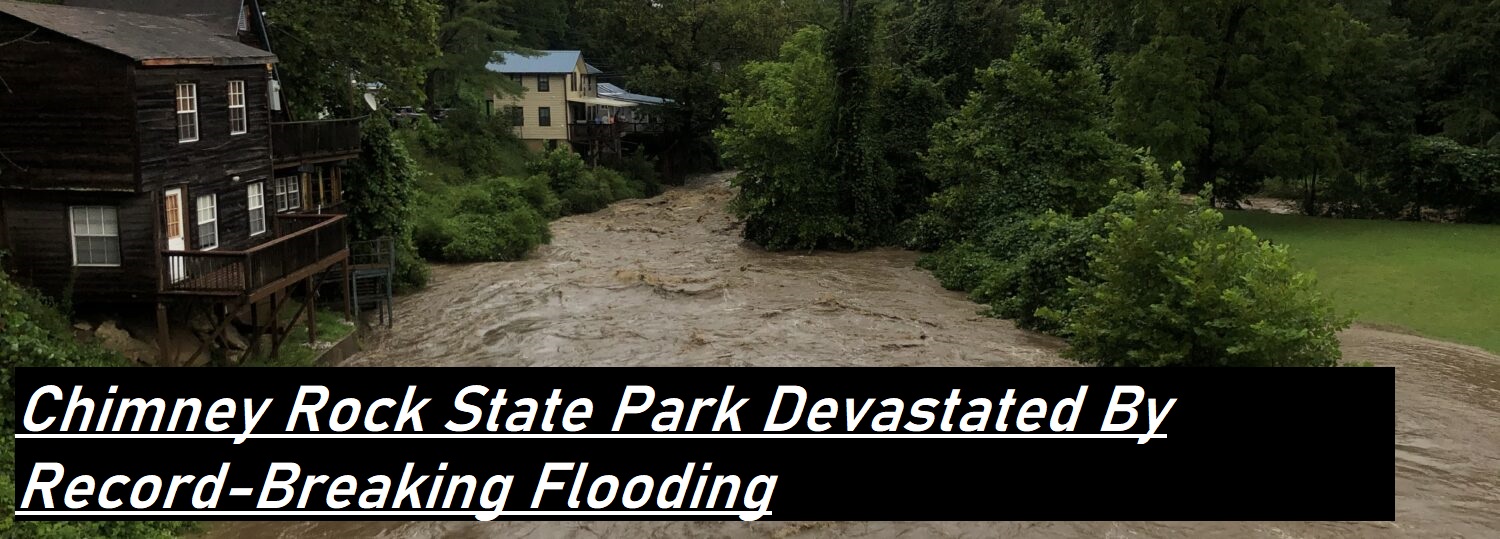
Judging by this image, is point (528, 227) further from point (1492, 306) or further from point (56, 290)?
point (1492, 306)

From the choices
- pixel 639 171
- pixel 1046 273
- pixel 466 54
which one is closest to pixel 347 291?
pixel 1046 273

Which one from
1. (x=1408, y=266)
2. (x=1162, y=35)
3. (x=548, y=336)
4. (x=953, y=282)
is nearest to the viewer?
(x=548, y=336)

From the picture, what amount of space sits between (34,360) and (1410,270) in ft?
103

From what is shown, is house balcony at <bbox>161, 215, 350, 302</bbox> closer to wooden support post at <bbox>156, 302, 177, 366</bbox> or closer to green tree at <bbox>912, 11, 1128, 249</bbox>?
wooden support post at <bbox>156, 302, 177, 366</bbox>

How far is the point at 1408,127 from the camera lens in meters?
42.0

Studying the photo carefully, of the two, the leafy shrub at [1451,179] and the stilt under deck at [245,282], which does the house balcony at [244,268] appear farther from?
the leafy shrub at [1451,179]

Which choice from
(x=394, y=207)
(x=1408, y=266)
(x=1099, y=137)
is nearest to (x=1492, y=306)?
(x=1408, y=266)

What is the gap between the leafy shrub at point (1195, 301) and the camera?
644 inches

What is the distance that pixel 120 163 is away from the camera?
725 inches

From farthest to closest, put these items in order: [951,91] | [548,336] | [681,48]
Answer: [681,48], [951,91], [548,336]

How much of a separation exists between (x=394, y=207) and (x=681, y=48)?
36.7m

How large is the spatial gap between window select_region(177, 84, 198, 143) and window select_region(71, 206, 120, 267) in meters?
1.83

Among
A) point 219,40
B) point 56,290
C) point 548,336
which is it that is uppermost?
point 219,40

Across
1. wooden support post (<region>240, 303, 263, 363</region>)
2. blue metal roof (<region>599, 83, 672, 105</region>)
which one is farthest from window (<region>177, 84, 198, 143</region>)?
blue metal roof (<region>599, 83, 672, 105</region>)
